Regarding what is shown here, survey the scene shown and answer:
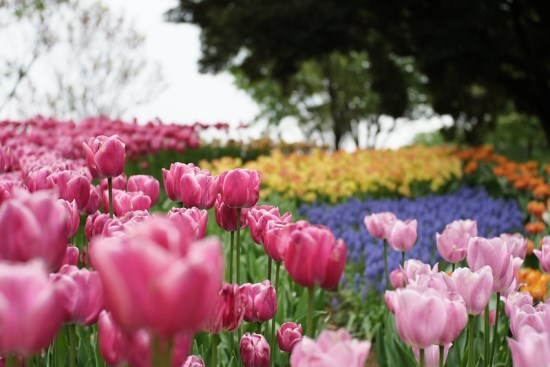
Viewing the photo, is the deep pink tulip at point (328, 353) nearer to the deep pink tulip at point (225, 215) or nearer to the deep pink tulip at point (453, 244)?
A: the deep pink tulip at point (225, 215)

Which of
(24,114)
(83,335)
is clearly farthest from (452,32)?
(24,114)

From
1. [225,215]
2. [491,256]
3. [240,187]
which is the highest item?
[240,187]

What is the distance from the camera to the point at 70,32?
1891 cm

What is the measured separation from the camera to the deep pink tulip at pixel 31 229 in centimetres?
99

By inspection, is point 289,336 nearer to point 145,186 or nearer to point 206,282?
point 145,186

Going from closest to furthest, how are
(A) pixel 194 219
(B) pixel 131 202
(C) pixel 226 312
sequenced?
(C) pixel 226 312 → (A) pixel 194 219 → (B) pixel 131 202

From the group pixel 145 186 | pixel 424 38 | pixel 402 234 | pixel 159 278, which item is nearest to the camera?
pixel 159 278

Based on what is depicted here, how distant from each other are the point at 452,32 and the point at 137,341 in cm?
1128

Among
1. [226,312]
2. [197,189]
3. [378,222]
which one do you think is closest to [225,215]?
[197,189]

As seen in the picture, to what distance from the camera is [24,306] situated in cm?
83

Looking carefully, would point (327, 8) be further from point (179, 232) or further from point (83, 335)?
point (179, 232)

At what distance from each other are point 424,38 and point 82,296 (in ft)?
39.1

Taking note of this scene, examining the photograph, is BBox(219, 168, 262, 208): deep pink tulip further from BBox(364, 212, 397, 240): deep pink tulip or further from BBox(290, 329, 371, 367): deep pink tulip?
BBox(364, 212, 397, 240): deep pink tulip

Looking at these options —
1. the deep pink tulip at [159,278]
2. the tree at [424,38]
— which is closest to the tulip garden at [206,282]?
the deep pink tulip at [159,278]
